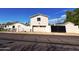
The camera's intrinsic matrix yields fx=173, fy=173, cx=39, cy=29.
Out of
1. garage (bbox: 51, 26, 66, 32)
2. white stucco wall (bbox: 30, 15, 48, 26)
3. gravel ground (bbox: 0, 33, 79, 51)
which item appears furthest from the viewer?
garage (bbox: 51, 26, 66, 32)

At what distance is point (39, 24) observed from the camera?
6.03 meters

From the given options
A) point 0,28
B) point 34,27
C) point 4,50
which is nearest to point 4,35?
point 0,28

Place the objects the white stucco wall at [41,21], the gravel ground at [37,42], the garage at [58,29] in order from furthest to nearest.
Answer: the garage at [58,29] < the white stucco wall at [41,21] < the gravel ground at [37,42]

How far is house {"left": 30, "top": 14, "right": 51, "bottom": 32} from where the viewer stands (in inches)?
233

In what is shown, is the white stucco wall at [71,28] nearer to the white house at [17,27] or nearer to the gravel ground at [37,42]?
the gravel ground at [37,42]

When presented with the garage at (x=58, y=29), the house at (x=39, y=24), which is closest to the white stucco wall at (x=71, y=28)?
the garage at (x=58, y=29)

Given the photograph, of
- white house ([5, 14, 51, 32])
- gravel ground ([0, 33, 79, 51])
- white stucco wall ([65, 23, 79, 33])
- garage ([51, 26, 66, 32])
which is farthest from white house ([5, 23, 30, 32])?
white stucco wall ([65, 23, 79, 33])

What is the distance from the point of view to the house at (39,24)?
5922 millimetres

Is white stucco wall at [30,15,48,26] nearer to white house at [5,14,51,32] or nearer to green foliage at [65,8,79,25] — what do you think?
white house at [5,14,51,32]

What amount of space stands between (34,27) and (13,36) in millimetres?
811

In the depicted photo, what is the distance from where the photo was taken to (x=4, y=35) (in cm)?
604

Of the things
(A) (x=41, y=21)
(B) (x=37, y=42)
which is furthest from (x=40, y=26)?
(B) (x=37, y=42)

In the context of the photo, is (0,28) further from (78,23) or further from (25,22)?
(78,23)

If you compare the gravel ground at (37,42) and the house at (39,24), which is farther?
the house at (39,24)
